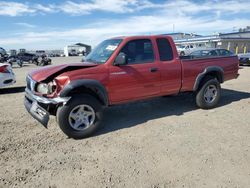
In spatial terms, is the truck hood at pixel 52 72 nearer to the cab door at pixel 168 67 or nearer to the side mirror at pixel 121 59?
the side mirror at pixel 121 59

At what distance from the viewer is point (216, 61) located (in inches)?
255

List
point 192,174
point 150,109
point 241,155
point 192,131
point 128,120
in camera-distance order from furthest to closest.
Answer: point 150,109, point 128,120, point 192,131, point 241,155, point 192,174

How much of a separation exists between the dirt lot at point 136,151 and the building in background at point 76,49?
6051 cm

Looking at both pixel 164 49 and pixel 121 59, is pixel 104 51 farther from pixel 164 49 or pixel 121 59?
pixel 164 49


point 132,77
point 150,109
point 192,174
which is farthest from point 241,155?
point 150,109

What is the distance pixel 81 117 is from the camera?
461cm

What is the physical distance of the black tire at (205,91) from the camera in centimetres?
630

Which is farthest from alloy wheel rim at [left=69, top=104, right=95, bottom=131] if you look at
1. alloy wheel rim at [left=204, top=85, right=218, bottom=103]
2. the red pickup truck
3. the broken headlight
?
alloy wheel rim at [left=204, top=85, right=218, bottom=103]

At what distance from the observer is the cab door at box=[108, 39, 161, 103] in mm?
4873

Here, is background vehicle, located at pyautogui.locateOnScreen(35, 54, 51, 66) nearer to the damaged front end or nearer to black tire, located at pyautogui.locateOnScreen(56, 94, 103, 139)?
the damaged front end

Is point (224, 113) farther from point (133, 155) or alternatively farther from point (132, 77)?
point (133, 155)

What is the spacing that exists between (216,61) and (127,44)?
9.28 ft

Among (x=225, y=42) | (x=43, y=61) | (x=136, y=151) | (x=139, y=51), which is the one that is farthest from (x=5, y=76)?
(x=225, y=42)

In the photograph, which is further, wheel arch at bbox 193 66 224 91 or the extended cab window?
wheel arch at bbox 193 66 224 91
